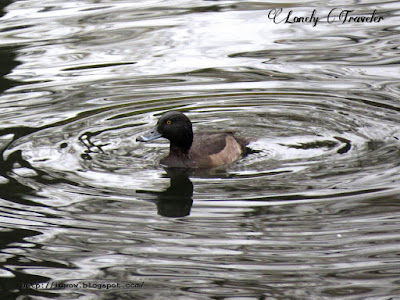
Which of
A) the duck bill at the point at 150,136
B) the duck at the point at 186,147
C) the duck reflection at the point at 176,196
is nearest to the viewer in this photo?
the duck reflection at the point at 176,196

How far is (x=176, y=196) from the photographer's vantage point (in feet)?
28.1

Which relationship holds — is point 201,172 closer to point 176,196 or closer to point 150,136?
point 150,136

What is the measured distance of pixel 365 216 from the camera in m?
7.66

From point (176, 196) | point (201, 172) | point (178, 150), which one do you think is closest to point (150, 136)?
point (178, 150)

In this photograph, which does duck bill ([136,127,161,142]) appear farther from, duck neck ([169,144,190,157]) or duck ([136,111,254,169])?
duck neck ([169,144,190,157])

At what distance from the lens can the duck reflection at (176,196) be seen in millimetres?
8141

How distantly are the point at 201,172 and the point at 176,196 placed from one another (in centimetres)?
87

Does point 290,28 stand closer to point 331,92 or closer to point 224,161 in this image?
point 331,92

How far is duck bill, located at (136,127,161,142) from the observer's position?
9633mm

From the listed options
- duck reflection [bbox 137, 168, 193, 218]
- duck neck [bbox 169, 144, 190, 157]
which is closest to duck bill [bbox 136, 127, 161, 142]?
duck neck [bbox 169, 144, 190, 157]

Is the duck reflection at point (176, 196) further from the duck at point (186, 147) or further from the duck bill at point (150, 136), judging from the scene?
the duck bill at point (150, 136)

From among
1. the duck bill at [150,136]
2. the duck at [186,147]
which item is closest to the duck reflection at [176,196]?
the duck at [186,147]

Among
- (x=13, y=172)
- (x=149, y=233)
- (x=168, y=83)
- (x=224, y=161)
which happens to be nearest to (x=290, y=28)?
(x=168, y=83)

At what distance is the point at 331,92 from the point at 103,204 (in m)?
4.33
